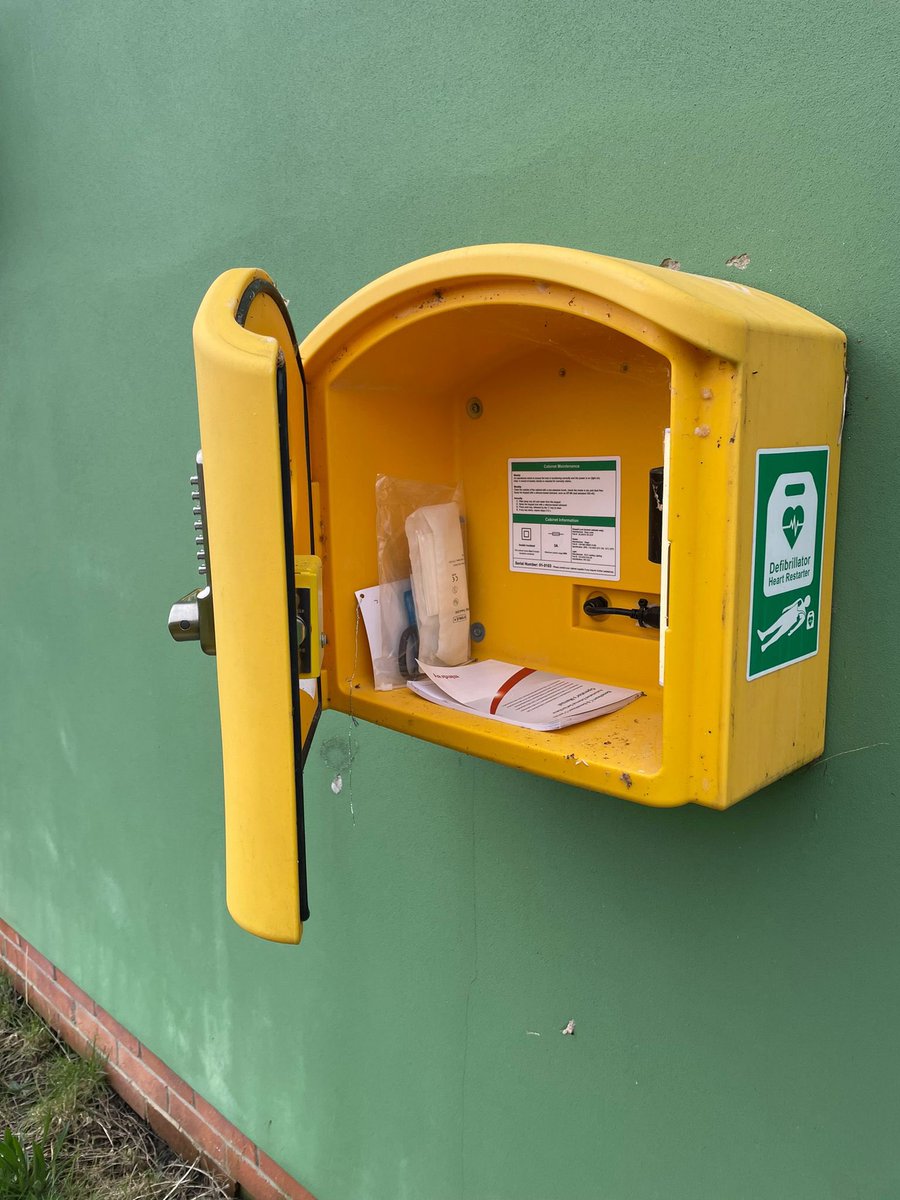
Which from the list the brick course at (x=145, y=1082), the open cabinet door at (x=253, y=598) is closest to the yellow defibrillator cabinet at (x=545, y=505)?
the open cabinet door at (x=253, y=598)

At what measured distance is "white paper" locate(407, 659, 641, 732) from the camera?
1271mm

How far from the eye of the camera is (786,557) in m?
1.11

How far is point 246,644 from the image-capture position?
1031 millimetres

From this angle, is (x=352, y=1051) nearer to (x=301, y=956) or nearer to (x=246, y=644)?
(x=301, y=956)

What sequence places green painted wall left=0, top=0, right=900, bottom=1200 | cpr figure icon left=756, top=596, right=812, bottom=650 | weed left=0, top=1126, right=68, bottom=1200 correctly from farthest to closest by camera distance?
weed left=0, top=1126, right=68, bottom=1200
green painted wall left=0, top=0, right=900, bottom=1200
cpr figure icon left=756, top=596, right=812, bottom=650

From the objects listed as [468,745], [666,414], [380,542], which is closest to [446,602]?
[380,542]

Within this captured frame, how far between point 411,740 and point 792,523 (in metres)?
0.95

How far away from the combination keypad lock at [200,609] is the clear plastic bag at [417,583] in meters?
0.33

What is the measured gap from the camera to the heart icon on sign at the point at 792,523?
1097 mm

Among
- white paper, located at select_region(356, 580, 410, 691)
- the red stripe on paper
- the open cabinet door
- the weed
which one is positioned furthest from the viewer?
the weed

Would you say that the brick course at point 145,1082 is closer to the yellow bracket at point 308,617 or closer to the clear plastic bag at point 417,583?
the clear plastic bag at point 417,583

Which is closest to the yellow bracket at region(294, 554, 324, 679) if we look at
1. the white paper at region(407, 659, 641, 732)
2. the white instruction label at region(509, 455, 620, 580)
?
the white paper at region(407, 659, 641, 732)

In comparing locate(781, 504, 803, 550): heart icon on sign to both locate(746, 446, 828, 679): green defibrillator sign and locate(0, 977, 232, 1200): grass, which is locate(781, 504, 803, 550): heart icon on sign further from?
locate(0, 977, 232, 1200): grass

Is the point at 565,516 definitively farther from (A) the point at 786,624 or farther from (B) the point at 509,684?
(A) the point at 786,624
